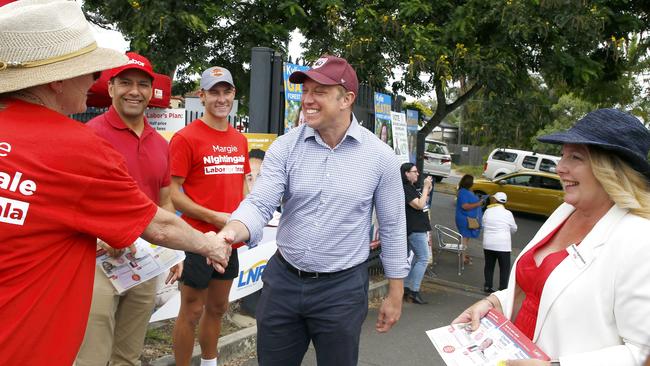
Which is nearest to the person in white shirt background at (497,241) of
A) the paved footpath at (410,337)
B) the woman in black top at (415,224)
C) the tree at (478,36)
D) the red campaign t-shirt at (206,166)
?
the paved footpath at (410,337)

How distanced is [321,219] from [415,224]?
5.01m

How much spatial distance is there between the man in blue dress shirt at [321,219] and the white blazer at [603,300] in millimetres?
1120

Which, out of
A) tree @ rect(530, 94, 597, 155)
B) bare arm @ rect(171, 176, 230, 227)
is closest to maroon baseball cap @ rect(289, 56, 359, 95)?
bare arm @ rect(171, 176, 230, 227)

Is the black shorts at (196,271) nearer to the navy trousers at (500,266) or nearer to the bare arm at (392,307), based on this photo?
the bare arm at (392,307)

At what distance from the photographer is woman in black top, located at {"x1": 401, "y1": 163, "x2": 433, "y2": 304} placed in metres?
7.53

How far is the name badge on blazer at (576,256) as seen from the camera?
1.97m

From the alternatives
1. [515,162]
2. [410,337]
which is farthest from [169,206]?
[515,162]

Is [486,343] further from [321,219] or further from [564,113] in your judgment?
[564,113]

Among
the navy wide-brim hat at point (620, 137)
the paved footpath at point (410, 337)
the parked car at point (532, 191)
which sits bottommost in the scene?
the paved footpath at point (410, 337)

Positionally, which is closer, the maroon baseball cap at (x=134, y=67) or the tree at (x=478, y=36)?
the maroon baseball cap at (x=134, y=67)

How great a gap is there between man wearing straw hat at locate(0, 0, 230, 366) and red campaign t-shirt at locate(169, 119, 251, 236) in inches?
71.1

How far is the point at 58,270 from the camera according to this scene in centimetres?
190

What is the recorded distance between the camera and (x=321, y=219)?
9.61 feet

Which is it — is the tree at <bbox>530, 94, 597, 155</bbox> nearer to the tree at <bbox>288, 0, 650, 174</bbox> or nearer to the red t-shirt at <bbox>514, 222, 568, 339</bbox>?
the tree at <bbox>288, 0, 650, 174</bbox>
